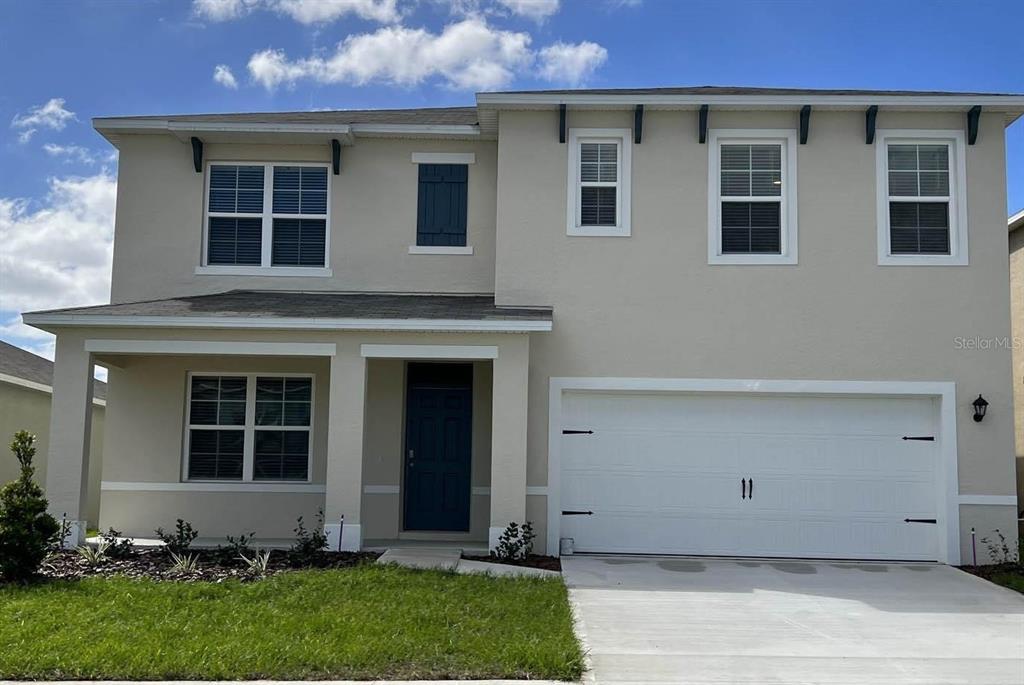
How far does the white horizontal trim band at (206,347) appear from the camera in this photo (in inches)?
464

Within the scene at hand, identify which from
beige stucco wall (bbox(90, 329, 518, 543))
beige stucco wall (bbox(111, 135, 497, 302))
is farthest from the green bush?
beige stucco wall (bbox(111, 135, 497, 302))

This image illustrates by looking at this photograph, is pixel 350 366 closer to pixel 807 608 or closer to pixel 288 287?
pixel 288 287

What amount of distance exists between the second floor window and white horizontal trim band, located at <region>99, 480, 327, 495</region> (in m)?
3.19

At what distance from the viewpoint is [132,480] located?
1346 centimetres

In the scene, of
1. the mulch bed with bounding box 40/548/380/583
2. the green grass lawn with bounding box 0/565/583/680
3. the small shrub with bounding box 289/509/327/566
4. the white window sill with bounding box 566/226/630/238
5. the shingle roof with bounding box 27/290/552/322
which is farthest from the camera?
the white window sill with bounding box 566/226/630/238

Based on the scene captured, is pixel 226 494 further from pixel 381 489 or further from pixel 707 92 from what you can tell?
pixel 707 92

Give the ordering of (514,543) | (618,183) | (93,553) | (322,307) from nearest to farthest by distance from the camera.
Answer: (93,553), (514,543), (322,307), (618,183)

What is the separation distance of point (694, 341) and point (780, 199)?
2241mm

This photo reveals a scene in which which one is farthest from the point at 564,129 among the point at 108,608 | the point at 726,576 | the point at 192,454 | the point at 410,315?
the point at 108,608

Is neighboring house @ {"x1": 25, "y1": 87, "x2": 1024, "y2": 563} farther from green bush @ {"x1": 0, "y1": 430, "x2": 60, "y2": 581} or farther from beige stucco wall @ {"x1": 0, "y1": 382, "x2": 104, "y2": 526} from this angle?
beige stucco wall @ {"x1": 0, "y1": 382, "x2": 104, "y2": 526}

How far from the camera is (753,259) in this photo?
12.6 meters

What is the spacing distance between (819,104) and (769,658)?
7793 millimetres

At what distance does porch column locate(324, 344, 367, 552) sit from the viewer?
1148cm

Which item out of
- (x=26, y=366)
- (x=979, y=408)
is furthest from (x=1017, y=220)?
(x=26, y=366)
